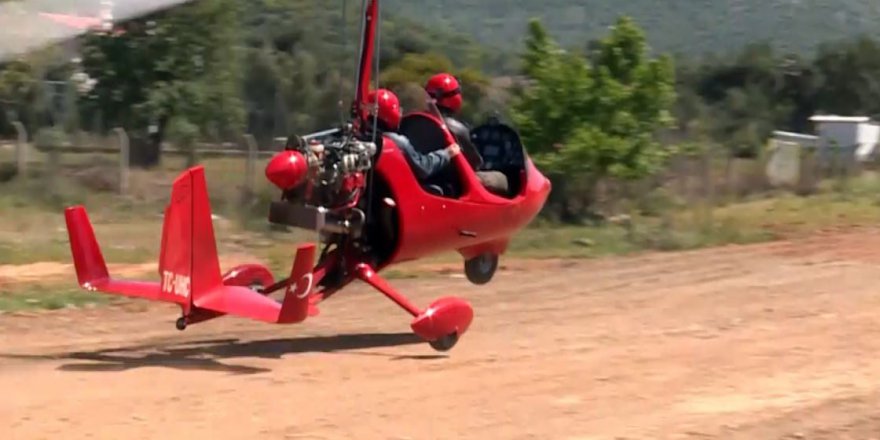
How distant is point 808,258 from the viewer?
17.6 metres

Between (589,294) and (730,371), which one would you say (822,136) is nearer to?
(589,294)

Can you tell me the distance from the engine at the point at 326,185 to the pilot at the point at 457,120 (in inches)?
53.8

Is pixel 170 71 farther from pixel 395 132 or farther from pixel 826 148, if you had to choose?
pixel 395 132

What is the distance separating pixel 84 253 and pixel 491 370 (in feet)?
9.93

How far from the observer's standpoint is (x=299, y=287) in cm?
1014

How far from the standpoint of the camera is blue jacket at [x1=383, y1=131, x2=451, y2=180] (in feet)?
38.0

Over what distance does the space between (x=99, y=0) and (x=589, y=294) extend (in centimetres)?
569

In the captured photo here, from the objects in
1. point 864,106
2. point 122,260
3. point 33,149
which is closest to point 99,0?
point 122,260

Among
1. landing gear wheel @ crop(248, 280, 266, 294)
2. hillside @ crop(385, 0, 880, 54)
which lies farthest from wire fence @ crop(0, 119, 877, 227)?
landing gear wheel @ crop(248, 280, 266, 294)

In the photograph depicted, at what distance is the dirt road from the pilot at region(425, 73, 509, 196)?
3.92 ft

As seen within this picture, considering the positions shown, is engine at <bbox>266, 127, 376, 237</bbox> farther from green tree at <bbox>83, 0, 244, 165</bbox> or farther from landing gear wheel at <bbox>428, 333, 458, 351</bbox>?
green tree at <bbox>83, 0, 244, 165</bbox>

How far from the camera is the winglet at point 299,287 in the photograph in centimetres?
1012

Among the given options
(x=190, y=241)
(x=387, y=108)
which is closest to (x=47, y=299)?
(x=190, y=241)

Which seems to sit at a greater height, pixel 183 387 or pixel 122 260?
pixel 183 387
